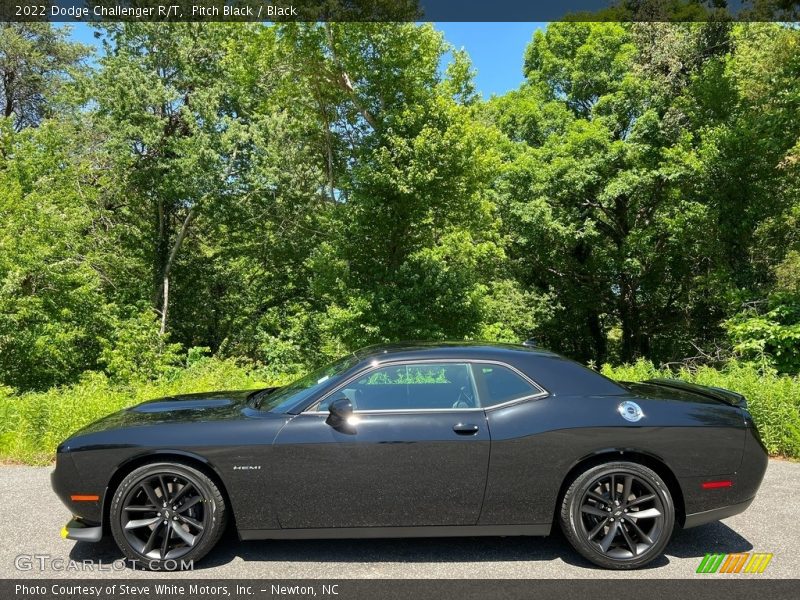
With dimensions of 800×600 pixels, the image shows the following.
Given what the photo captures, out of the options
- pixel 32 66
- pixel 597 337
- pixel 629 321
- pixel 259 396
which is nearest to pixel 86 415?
pixel 259 396

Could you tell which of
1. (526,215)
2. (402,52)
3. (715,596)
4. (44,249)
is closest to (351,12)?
(402,52)

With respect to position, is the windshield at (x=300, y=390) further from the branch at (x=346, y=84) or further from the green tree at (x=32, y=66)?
the green tree at (x=32, y=66)

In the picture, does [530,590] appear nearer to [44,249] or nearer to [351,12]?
[44,249]

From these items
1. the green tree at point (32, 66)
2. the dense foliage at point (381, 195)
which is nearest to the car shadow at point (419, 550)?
the dense foliage at point (381, 195)

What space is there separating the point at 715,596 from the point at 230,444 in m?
3.10

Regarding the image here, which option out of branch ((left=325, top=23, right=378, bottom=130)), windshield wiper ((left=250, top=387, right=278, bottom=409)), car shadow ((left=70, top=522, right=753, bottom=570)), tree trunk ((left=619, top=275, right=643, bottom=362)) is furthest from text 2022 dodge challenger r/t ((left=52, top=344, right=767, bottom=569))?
tree trunk ((left=619, top=275, right=643, bottom=362))

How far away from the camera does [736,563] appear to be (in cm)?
402

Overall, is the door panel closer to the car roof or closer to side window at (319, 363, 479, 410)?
side window at (319, 363, 479, 410)

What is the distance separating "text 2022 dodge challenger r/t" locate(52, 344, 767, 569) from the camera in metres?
3.96

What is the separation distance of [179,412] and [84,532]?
3.16 feet

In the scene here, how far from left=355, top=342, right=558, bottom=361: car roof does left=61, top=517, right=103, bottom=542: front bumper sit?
208 centimetres

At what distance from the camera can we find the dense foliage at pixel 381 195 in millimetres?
17484

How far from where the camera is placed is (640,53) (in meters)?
22.8

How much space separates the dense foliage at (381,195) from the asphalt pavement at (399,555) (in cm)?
1120
